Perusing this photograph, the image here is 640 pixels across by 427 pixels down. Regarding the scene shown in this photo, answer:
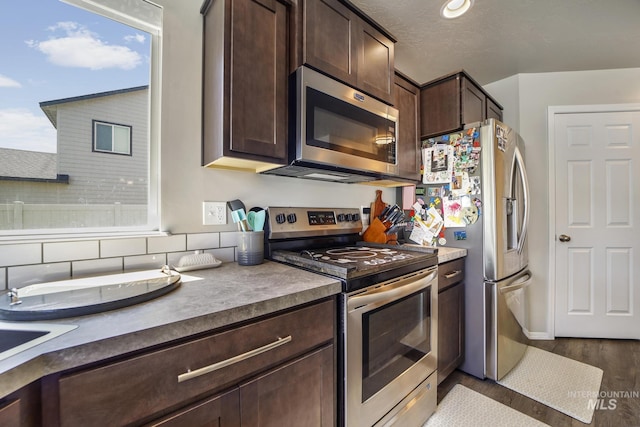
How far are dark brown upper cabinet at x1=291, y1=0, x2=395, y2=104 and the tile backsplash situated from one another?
3.38 ft

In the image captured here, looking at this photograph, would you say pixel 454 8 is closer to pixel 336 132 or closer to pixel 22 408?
pixel 336 132

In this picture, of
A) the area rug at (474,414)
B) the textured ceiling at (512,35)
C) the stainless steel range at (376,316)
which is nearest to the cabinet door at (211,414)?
the stainless steel range at (376,316)

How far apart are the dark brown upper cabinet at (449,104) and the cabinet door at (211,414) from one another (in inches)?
84.7

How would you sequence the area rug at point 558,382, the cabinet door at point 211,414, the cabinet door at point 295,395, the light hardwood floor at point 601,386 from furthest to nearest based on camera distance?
the area rug at point 558,382
the light hardwood floor at point 601,386
the cabinet door at point 295,395
the cabinet door at point 211,414

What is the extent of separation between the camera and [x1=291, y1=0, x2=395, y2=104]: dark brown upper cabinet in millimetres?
1352

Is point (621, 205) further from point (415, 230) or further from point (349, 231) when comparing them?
point (349, 231)

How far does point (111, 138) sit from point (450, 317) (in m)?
2.17

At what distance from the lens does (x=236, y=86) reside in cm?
120

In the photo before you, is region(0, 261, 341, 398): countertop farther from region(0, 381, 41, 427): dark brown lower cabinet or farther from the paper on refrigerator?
the paper on refrigerator

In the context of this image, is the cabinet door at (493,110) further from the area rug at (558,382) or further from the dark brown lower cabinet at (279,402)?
the dark brown lower cabinet at (279,402)

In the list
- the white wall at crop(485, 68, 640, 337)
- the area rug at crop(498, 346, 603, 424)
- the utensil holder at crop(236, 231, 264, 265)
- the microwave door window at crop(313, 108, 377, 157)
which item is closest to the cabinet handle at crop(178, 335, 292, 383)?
the utensil holder at crop(236, 231, 264, 265)

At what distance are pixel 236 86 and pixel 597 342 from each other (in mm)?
3554

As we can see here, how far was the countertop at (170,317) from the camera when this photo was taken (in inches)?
20.7

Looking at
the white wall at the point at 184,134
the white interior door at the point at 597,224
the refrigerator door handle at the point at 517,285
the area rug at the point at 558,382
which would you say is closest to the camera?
the white wall at the point at 184,134
